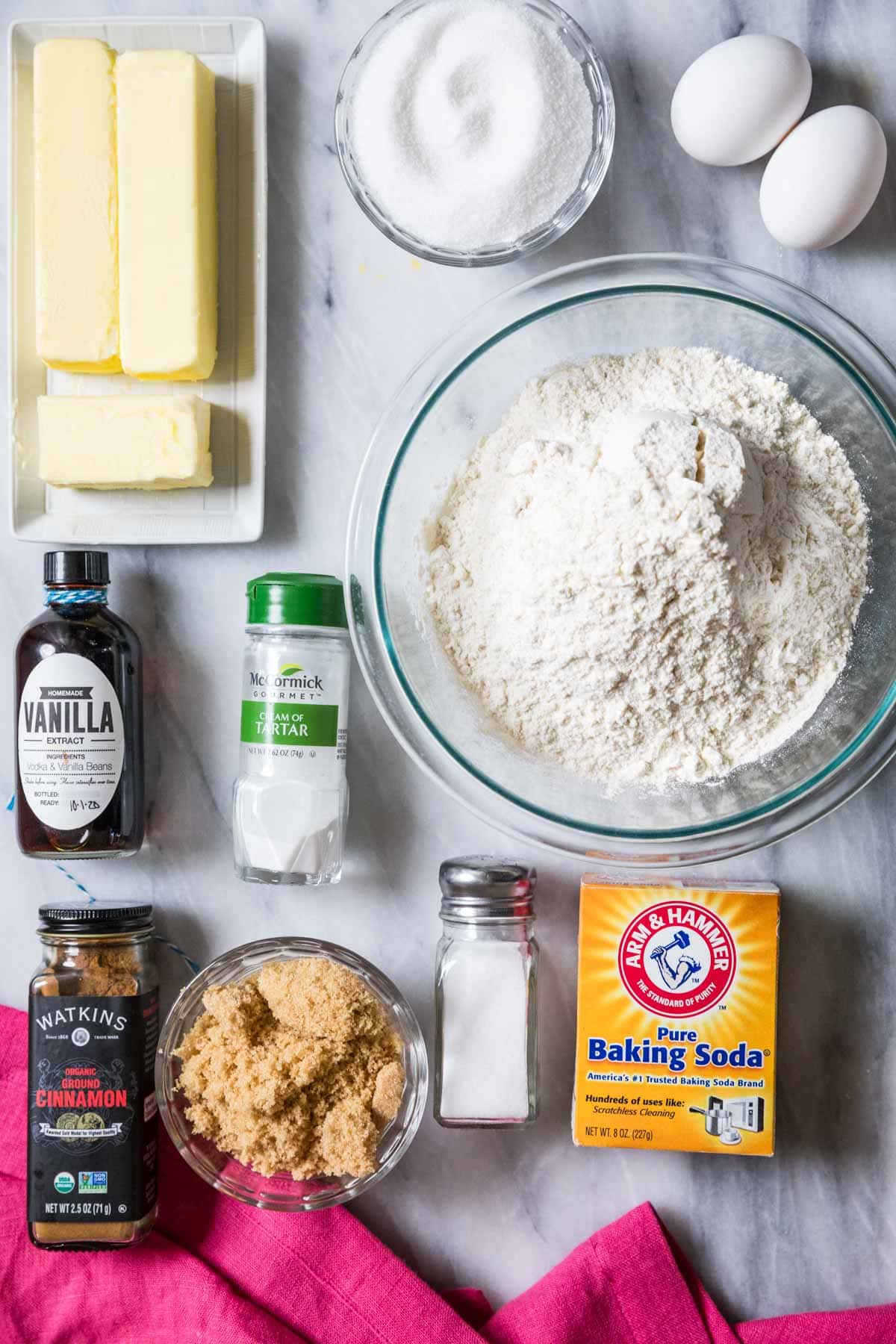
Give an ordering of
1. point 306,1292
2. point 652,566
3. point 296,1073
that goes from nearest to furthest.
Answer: point 652,566 < point 296,1073 < point 306,1292

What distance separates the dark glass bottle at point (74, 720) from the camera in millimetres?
961

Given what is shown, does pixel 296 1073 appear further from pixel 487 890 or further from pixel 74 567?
pixel 74 567

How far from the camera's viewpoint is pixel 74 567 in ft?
3.13

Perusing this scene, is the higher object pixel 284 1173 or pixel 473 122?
pixel 473 122

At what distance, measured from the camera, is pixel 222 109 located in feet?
3.29

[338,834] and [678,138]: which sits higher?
[678,138]

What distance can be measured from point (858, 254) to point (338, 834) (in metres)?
0.75

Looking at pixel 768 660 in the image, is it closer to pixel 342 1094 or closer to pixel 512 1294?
pixel 342 1094

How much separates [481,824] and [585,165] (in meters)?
0.63

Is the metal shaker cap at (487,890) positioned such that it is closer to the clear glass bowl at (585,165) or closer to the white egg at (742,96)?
the clear glass bowl at (585,165)

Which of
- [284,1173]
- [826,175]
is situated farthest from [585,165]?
[284,1173]

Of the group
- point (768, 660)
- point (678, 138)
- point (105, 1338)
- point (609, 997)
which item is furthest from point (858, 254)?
point (105, 1338)

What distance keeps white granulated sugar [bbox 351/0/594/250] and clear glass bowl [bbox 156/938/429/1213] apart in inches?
27.3

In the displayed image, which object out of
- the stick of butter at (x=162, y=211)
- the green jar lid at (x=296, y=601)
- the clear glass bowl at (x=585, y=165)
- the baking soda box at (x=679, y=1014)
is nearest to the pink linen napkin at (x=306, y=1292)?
the baking soda box at (x=679, y=1014)
